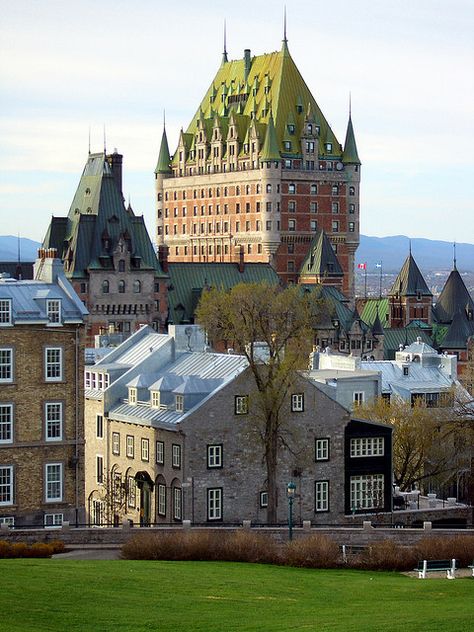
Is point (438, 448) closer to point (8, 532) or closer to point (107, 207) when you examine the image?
point (8, 532)

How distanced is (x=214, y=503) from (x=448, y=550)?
1713cm

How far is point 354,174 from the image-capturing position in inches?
7820

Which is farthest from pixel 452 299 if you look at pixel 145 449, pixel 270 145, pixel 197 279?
pixel 145 449

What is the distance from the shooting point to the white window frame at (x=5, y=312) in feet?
216

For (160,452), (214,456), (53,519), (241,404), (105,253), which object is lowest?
(53,519)

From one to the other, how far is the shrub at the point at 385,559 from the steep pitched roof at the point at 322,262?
4879 inches

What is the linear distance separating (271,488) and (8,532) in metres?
16.2

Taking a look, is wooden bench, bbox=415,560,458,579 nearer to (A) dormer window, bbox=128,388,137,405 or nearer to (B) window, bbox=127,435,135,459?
(B) window, bbox=127,435,135,459

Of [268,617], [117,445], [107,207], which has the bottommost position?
[268,617]

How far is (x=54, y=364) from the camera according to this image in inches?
2630

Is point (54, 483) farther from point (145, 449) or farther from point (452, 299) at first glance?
point (452, 299)

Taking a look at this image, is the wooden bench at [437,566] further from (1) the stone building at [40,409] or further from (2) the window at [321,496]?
(2) the window at [321,496]

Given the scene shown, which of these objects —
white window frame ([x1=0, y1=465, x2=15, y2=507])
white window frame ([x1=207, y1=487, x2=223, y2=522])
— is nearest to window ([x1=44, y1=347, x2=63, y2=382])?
white window frame ([x1=0, y1=465, x2=15, y2=507])

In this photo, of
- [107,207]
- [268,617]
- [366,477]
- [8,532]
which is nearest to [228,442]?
[366,477]
